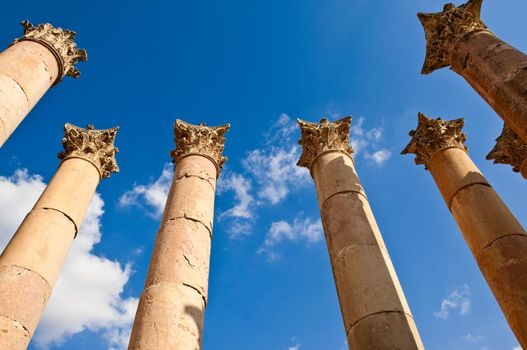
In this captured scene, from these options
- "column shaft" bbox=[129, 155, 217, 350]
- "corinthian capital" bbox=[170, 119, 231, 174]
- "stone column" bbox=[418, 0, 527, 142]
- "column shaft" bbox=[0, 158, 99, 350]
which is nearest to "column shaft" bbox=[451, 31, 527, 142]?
"stone column" bbox=[418, 0, 527, 142]

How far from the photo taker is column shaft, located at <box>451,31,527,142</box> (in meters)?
11.4

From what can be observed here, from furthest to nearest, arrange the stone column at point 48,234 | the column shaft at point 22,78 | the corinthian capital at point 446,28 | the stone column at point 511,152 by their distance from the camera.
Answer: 1. the stone column at point 511,152
2. the corinthian capital at point 446,28
3. the column shaft at point 22,78
4. the stone column at point 48,234

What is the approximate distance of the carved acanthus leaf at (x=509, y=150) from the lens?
2011 cm

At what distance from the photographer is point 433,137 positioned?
68.0 feet

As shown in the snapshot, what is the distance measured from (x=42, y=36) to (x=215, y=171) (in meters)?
8.48

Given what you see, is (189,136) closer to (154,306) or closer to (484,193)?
(154,306)

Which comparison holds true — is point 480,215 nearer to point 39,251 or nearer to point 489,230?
point 489,230

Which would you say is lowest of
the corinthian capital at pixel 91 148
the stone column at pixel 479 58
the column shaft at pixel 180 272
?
the column shaft at pixel 180 272

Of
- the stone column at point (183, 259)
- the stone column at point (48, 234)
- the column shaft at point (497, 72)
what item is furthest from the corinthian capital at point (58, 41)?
the column shaft at point (497, 72)

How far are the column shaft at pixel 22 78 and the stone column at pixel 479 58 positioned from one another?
14142mm

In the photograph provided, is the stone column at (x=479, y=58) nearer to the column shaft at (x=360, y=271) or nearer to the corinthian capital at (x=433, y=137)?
the corinthian capital at (x=433, y=137)

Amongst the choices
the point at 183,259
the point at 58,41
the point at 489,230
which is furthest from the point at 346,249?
the point at 58,41

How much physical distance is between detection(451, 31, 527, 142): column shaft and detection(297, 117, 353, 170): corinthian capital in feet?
19.0

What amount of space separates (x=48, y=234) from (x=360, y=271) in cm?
1081
